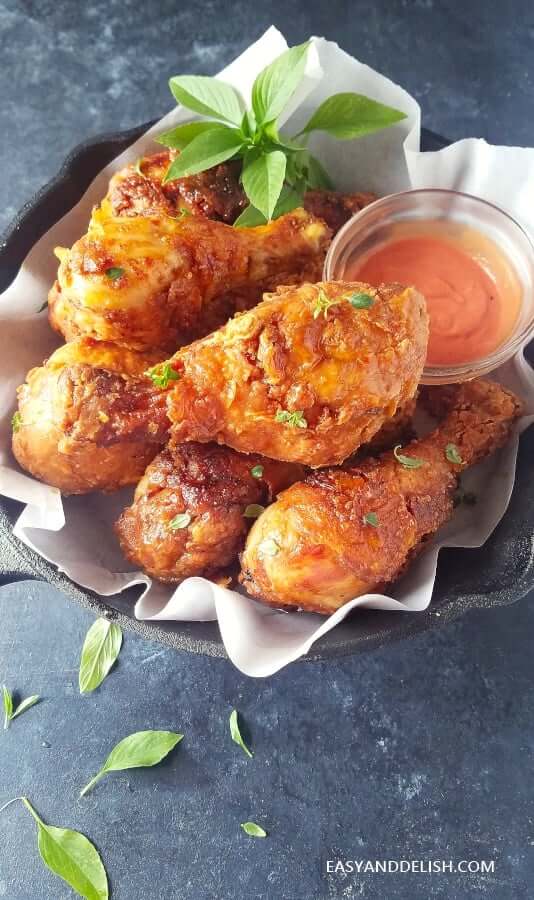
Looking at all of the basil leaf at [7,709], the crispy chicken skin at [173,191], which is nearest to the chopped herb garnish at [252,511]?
the crispy chicken skin at [173,191]

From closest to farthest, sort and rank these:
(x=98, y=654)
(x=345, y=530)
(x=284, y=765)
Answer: (x=345, y=530)
(x=284, y=765)
(x=98, y=654)

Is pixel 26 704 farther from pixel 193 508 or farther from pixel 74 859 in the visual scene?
pixel 193 508

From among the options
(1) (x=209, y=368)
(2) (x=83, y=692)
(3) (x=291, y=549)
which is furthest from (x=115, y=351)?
(2) (x=83, y=692)

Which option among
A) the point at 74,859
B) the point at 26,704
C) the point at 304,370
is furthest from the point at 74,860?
the point at 304,370

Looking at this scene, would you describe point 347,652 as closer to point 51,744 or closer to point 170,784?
point 170,784

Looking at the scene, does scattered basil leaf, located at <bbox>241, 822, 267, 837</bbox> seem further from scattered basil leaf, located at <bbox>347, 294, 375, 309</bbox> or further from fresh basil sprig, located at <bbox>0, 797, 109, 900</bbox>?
scattered basil leaf, located at <bbox>347, 294, 375, 309</bbox>

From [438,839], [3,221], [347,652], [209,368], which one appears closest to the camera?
[209,368]
